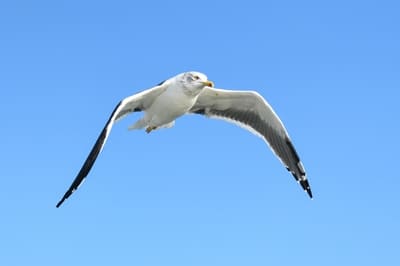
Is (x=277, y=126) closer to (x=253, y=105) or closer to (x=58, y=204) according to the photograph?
(x=253, y=105)

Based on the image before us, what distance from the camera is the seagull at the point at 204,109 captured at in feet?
34.3

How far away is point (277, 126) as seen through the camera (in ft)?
39.7

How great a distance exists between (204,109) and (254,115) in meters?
0.88

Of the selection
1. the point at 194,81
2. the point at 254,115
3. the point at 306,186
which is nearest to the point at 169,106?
the point at 194,81

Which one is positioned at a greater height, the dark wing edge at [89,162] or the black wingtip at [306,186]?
the black wingtip at [306,186]

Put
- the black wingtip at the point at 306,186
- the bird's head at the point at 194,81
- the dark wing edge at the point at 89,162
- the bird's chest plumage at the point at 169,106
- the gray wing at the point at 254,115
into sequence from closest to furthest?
1. the dark wing edge at the point at 89,162
2. the bird's head at the point at 194,81
3. the bird's chest plumage at the point at 169,106
4. the gray wing at the point at 254,115
5. the black wingtip at the point at 306,186

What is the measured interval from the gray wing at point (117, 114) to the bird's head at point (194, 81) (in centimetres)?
41

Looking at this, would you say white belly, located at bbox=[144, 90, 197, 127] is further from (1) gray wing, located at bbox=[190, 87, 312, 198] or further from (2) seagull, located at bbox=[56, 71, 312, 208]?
(1) gray wing, located at bbox=[190, 87, 312, 198]

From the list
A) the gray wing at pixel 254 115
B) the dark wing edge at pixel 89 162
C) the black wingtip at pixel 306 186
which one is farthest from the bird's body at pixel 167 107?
the black wingtip at pixel 306 186

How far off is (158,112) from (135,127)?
0.67 metres

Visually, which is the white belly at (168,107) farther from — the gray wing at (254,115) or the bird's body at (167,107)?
the gray wing at (254,115)

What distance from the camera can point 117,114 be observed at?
10.1 metres

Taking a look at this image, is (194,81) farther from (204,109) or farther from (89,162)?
(89,162)

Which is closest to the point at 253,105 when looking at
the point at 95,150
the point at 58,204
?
the point at 95,150
